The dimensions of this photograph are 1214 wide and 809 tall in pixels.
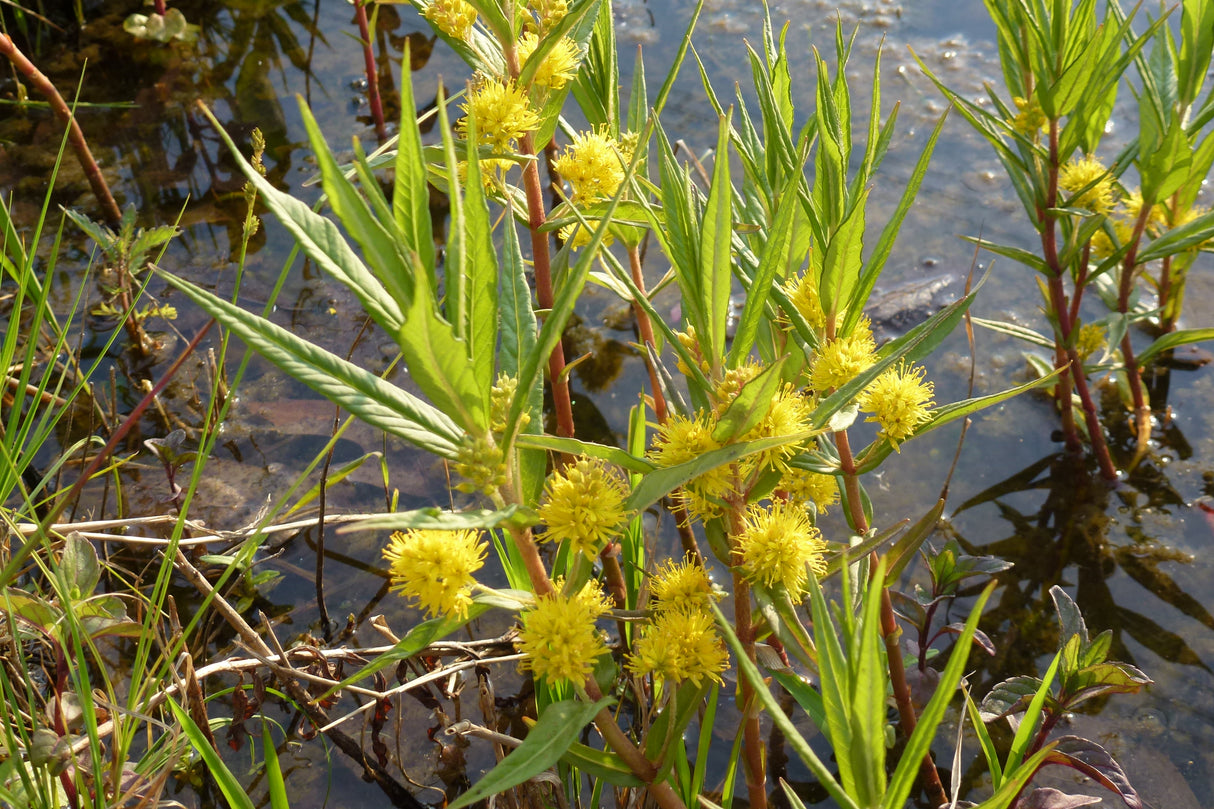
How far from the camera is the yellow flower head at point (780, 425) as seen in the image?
1.29 meters

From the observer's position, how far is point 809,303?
1.52 meters

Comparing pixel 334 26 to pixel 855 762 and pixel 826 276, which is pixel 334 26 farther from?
pixel 855 762

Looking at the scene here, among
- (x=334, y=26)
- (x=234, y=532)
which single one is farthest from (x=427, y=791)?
(x=334, y=26)

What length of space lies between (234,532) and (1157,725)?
238cm

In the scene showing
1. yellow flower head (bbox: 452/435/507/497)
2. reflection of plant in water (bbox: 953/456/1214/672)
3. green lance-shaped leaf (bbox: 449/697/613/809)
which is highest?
yellow flower head (bbox: 452/435/507/497)

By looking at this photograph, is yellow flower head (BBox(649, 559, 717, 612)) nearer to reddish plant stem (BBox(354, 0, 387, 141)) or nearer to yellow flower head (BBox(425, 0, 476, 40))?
yellow flower head (BBox(425, 0, 476, 40))

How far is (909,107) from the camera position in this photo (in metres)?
4.05

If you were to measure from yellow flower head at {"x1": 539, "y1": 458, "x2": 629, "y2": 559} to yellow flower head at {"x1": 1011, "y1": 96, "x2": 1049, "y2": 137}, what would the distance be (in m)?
1.71

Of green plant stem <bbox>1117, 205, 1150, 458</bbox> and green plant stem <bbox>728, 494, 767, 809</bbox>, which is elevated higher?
green plant stem <bbox>1117, 205, 1150, 458</bbox>

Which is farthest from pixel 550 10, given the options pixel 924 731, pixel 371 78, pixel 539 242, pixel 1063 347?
pixel 371 78

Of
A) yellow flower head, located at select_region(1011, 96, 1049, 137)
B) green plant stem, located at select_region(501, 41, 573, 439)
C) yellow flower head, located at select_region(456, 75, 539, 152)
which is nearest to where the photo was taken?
yellow flower head, located at select_region(456, 75, 539, 152)

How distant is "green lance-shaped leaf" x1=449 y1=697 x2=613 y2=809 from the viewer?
1132mm

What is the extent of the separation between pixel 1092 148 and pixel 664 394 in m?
1.70

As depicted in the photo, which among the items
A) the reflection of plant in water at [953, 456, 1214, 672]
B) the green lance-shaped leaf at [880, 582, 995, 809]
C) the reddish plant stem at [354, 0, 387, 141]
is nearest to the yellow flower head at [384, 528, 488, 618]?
the green lance-shaped leaf at [880, 582, 995, 809]
